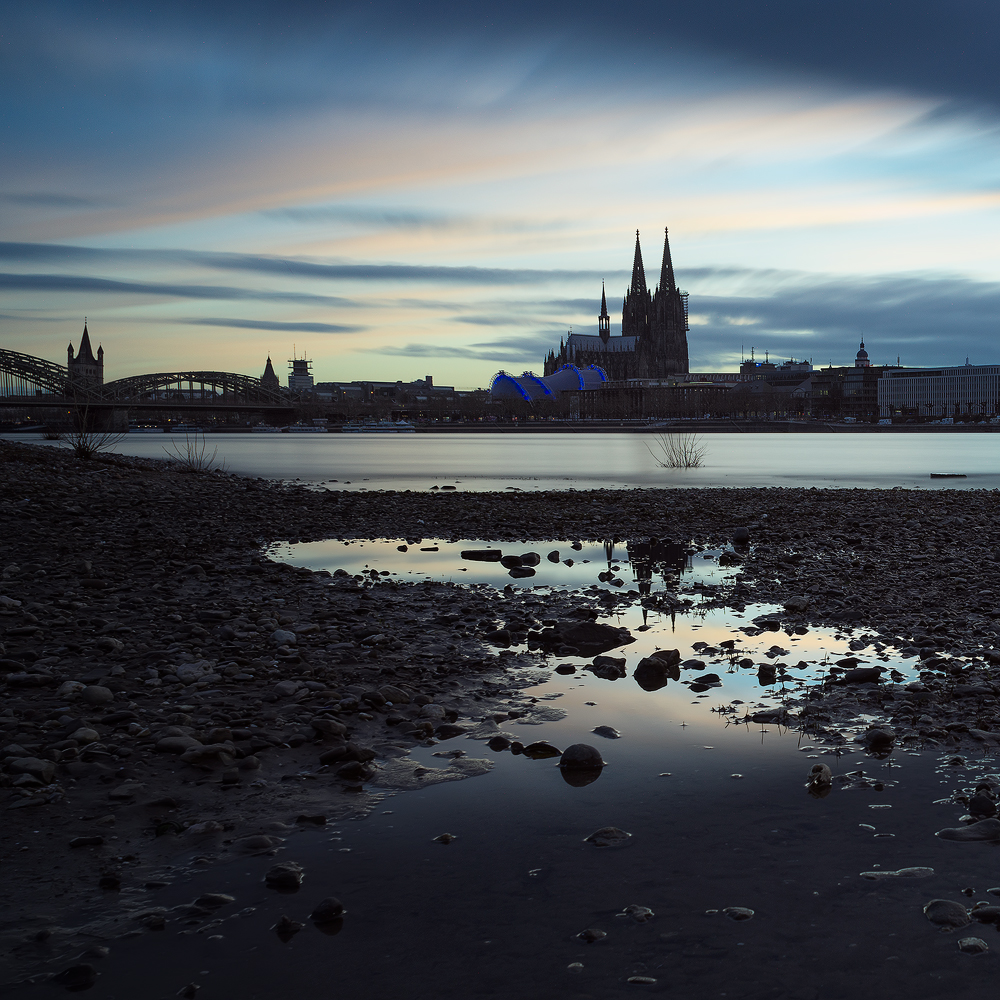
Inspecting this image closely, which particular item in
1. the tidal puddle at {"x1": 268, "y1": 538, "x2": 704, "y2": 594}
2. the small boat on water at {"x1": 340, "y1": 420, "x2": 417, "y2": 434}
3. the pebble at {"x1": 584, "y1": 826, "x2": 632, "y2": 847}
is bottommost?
the pebble at {"x1": 584, "y1": 826, "x2": 632, "y2": 847}

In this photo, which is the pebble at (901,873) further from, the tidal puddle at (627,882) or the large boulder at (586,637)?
the large boulder at (586,637)

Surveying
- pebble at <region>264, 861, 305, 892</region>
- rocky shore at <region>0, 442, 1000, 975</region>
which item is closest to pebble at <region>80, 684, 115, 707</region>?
rocky shore at <region>0, 442, 1000, 975</region>

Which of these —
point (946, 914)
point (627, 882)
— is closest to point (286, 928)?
point (627, 882)

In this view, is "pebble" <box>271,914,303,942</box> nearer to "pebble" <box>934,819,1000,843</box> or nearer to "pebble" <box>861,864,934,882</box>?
"pebble" <box>861,864,934,882</box>

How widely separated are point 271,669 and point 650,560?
305 inches

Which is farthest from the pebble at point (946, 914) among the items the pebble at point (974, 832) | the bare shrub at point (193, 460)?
the bare shrub at point (193, 460)

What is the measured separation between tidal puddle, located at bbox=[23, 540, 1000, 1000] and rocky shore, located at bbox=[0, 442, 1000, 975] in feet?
1.08

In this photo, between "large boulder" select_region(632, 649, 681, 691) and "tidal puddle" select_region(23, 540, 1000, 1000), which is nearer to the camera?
"tidal puddle" select_region(23, 540, 1000, 1000)

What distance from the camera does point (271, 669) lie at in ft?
22.8

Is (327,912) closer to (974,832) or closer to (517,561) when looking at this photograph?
(974,832)

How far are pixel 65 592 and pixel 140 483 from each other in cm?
1679

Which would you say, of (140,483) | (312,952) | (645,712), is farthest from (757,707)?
(140,483)

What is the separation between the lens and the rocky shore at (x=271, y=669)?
14.6 ft

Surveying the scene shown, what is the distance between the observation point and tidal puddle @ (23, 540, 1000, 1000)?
10.8 ft
